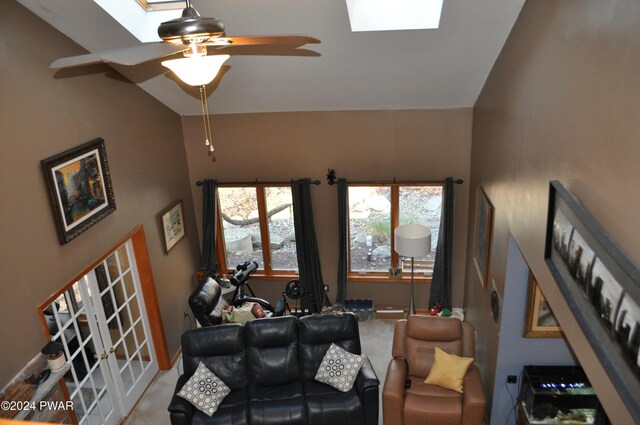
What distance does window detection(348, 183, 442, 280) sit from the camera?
6941mm

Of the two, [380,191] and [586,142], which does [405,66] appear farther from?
[586,142]

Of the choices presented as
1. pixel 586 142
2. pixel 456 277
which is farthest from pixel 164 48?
pixel 456 277

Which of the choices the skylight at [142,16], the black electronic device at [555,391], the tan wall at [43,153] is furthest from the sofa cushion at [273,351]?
the skylight at [142,16]

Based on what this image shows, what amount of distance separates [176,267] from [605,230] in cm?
538

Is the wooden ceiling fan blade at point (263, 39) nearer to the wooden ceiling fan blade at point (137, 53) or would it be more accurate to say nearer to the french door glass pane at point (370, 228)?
the wooden ceiling fan blade at point (137, 53)

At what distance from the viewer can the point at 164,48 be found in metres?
2.67

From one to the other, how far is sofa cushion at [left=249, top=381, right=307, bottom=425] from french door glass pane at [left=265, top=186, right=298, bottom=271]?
7.85ft

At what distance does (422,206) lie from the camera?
6977 mm


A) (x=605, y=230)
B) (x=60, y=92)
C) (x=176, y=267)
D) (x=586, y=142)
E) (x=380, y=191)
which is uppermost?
(x=60, y=92)

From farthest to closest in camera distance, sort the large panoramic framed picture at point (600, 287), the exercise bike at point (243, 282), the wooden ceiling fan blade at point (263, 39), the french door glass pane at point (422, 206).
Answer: the french door glass pane at point (422, 206) < the exercise bike at point (243, 282) < the wooden ceiling fan blade at point (263, 39) < the large panoramic framed picture at point (600, 287)

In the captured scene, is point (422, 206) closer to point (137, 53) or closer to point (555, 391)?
point (555, 391)

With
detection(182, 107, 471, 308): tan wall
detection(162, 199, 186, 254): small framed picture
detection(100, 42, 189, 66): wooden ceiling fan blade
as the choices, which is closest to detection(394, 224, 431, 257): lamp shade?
detection(182, 107, 471, 308): tan wall

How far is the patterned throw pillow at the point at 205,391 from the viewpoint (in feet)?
16.6

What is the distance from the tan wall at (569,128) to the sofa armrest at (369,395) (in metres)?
1.18
